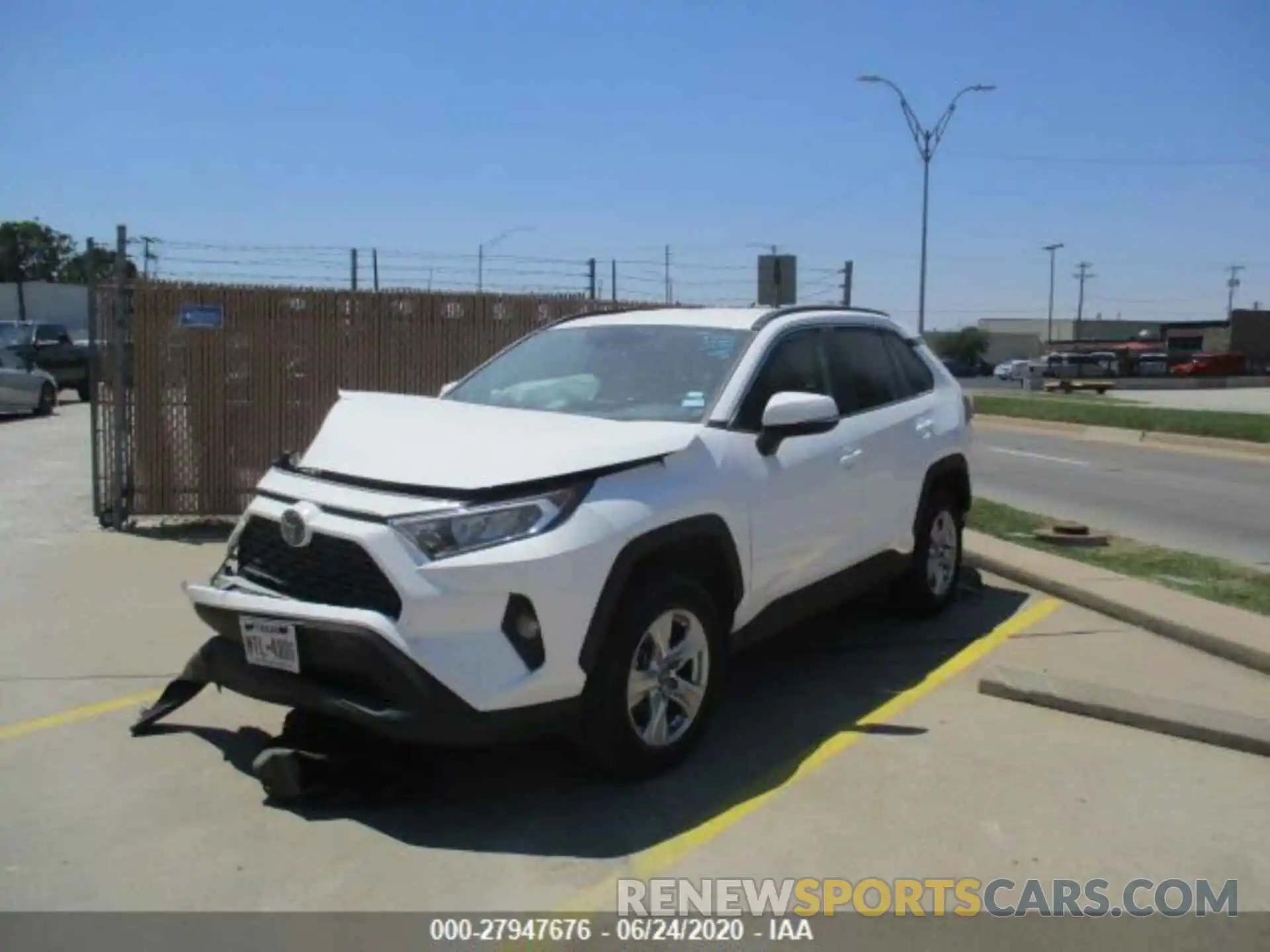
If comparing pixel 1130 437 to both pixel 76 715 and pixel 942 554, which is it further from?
pixel 76 715

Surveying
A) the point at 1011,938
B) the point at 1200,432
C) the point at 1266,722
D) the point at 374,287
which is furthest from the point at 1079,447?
the point at 1011,938

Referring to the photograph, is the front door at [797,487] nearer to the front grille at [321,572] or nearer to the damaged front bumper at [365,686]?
the damaged front bumper at [365,686]

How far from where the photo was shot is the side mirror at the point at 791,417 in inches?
195

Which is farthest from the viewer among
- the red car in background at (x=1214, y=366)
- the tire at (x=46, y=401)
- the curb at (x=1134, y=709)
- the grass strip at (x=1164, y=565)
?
the red car in background at (x=1214, y=366)

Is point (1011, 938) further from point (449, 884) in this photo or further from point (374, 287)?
point (374, 287)

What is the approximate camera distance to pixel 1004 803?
14.4 ft

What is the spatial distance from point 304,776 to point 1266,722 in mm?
3901

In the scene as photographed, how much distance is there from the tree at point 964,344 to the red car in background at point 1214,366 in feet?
104

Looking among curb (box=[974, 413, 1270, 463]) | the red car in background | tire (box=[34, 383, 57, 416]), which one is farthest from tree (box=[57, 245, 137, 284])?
the red car in background

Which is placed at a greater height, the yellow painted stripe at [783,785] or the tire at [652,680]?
the tire at [652,680]

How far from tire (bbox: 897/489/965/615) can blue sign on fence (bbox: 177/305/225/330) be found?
6124 millimetres

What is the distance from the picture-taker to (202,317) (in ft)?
32.4

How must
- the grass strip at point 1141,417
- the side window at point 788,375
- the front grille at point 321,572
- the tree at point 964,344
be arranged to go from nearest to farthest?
the front grille at point 321,572 < the side window at point 788,375 < the grass strip at point 1141,417 < the tree at point 964,344

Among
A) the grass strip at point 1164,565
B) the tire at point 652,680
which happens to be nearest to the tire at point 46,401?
the grass strip at point 1164,565
